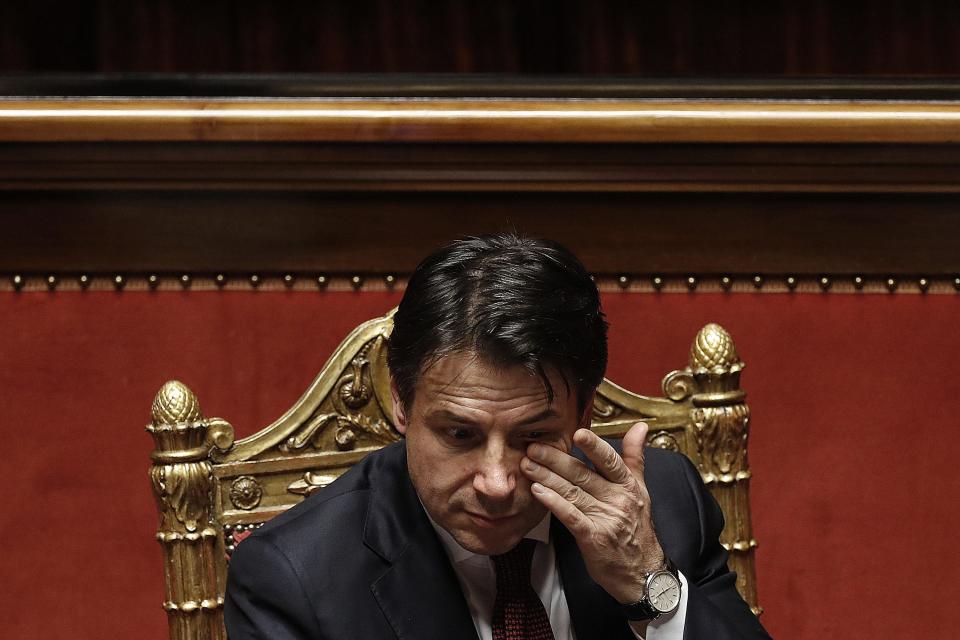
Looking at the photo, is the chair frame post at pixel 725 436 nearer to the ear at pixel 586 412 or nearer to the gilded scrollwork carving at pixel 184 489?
→ the ear at pixel 586 412

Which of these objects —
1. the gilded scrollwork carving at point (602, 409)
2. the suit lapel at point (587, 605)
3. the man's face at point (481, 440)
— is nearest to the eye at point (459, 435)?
the man's face at point (481, 440)

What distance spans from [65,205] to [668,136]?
104 cm

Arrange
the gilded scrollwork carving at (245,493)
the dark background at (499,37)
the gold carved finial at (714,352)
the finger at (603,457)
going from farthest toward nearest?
the dark background at (499,37) < the gold carved finial at (714,352) < the gilded scrollwork carving at (245,493) < the finger at (603,457)

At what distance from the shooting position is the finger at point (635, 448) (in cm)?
143

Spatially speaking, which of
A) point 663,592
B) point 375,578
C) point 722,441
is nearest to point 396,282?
point 722,441

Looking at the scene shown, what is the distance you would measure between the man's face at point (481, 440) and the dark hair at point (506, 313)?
0.02 m

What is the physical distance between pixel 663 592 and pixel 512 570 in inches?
7.4

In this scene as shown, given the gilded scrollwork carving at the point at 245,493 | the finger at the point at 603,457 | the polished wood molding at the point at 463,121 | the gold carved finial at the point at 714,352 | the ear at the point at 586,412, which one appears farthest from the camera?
the polished wood molding at the point at 463,121

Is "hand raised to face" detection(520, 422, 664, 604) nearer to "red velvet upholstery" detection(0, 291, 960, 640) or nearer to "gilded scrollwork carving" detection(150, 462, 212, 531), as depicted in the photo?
"gilded scrollwork carving" detection(150, 462, 212, 531)

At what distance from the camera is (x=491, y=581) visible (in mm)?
1540

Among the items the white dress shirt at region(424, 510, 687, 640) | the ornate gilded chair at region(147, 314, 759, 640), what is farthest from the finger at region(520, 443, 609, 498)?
the ornate gilded chair at region(147, 314, 759, 640)

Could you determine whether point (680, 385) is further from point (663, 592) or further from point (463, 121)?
point (463, 121)

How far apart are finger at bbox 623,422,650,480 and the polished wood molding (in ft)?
2.54

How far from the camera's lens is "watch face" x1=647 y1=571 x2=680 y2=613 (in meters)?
1.42
